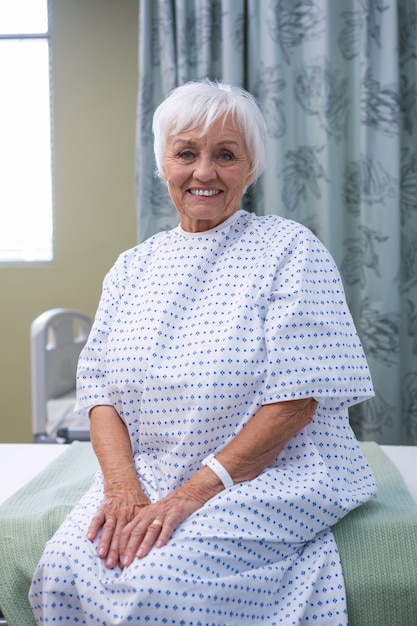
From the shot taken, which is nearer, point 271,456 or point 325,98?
point 271,456

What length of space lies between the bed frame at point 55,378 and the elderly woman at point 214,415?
1.12m

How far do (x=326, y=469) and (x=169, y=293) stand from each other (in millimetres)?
577

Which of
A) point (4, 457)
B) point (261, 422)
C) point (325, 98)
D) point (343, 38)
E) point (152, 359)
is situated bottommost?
point (4, 457)

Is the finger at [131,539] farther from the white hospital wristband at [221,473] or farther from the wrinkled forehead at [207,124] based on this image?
the wrinkled forehead at [207,124]

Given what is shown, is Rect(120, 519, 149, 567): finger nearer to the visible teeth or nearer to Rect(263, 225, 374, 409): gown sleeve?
Rect(263, 225, 374, 409): gown sleeve

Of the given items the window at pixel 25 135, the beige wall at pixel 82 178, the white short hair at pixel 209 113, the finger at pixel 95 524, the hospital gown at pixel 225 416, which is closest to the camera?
the hospital gown at pixel 225 416

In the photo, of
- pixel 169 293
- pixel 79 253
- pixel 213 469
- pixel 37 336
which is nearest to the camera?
pixel 213 469

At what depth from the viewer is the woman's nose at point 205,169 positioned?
6.30ft

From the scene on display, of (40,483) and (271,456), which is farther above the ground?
(271,456)

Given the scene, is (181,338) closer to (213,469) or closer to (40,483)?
(213,469)

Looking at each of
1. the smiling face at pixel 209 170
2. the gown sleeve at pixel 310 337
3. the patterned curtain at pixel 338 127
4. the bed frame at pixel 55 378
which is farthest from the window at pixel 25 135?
the gown sleeve at pixel 310 337

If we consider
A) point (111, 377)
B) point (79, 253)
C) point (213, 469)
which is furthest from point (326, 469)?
point (79, 253)

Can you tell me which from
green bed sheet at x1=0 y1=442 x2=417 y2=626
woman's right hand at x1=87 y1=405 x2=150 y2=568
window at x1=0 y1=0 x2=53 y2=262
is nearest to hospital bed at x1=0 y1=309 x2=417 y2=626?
green bed sheet at x1=0 y1=442 x2=417 y2=626

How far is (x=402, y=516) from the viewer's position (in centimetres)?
180
